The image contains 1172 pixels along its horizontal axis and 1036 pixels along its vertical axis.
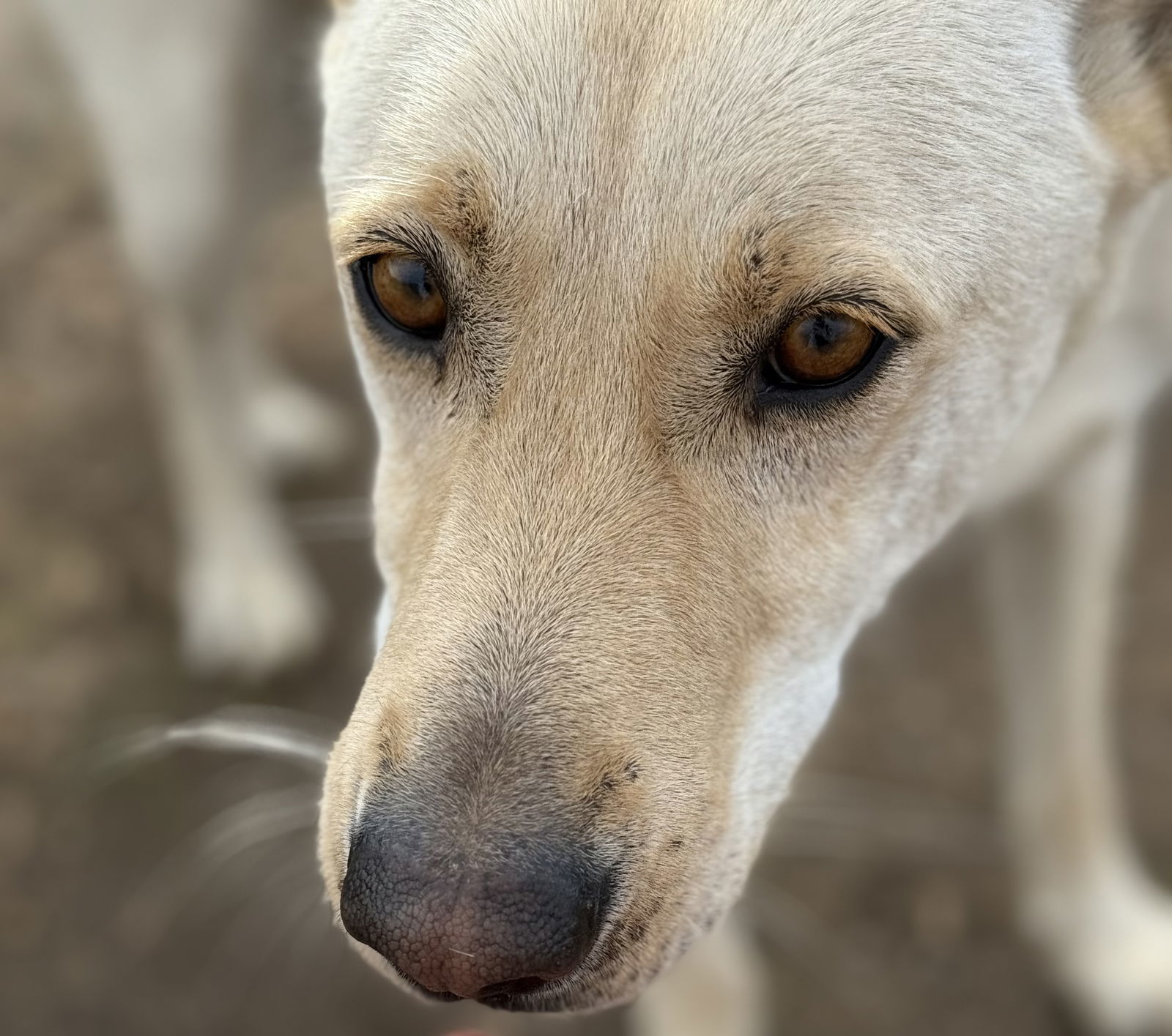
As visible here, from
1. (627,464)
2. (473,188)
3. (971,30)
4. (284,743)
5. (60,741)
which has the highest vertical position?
(971,30)

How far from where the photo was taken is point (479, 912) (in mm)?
1299

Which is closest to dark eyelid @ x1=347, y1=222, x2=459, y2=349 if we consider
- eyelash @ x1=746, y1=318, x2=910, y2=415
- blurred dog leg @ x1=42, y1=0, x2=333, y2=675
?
eyelash @ x1=746, y1=318, x2=910, y2=415

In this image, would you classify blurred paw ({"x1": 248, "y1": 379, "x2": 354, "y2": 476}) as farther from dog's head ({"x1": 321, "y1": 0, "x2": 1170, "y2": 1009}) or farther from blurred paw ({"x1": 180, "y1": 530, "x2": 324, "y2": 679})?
dog's head ({"x1": 321, "y1": 0, "x2": 1170, "y2": 1009})

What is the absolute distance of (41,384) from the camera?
4035 millimetres

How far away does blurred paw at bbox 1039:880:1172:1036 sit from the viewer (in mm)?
2793

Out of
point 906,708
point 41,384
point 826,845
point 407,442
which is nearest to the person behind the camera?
point 407,442

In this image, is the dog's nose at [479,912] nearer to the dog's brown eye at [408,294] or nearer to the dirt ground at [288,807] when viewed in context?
the dog's brown eye at [408,294]

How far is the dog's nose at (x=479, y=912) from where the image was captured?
1303 mm

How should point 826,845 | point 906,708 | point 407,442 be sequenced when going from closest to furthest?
point 407,442
point 826,845
point 906,708

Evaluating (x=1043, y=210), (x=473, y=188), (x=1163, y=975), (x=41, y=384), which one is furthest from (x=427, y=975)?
(x=41, y=384)

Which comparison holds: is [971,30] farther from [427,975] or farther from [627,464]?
[427,975]

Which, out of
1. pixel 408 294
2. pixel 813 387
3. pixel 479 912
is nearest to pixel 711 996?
pixel 479 912

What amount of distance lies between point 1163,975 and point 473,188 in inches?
94.3

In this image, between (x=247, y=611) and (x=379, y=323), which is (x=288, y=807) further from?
(x=379, y=323)
